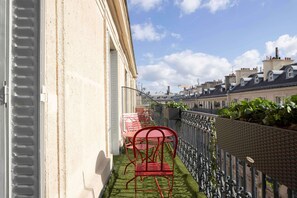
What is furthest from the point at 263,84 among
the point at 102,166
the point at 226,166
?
the point at 226,166

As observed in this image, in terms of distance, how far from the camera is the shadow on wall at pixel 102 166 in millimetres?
3479

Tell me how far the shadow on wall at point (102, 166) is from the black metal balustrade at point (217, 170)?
139cm

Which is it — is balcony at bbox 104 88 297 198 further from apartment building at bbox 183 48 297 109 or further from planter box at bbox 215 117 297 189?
apartment building at bbox 183 48 297 109

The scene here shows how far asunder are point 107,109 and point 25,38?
121 inches

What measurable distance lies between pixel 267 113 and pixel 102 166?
2812mm

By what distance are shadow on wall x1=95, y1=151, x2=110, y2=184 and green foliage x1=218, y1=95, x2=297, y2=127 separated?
2.03 m

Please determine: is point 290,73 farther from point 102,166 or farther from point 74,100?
point 74,100

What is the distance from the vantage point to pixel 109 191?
365 cm

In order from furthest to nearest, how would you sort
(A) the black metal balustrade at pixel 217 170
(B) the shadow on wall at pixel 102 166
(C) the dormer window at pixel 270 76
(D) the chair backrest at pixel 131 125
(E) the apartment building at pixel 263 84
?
(C) the dormer window at pixel 270 76
(E) the apartment building at pixel 263 84
(D) the chair backrest at pixel 131 125
(B) the shadow on wall at pixel 102 166
(A) the black metal balustrade at pixel 217 170

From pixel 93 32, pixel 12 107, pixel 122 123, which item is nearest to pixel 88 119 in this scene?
pixel 93 32

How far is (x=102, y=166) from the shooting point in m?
3.76

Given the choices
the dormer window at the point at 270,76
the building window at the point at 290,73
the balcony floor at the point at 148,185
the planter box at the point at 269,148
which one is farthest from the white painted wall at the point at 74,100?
the dormer window at the point at 270,76

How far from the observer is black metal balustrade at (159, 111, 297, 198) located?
6.41 ft

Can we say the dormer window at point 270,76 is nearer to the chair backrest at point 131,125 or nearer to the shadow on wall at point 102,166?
the chair backrest at point 131,125
